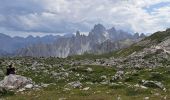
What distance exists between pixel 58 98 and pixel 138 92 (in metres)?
7.03

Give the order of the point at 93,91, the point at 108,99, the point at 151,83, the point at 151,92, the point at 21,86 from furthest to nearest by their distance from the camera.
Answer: the point at 21,86, the point at 151,83, the point at 93,91, the point at 151,92, the point at 108,99

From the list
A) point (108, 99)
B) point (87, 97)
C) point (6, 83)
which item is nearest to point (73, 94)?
point (87, 97)

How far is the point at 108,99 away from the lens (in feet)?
100

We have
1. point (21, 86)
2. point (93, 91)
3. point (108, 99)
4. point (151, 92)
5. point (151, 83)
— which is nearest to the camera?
point (108, 99)

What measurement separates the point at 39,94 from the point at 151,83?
11562 mm

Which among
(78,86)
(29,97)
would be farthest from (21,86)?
(29,97)

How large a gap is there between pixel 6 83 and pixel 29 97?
11.5 meters

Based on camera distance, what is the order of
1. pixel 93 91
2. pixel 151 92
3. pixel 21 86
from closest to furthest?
pixel 151 92 → pixel 93 91 → pixel 21 86

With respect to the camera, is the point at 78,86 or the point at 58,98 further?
the point at 78,86

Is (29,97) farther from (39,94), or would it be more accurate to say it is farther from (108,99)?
(108,99)

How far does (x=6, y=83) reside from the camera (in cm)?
4528

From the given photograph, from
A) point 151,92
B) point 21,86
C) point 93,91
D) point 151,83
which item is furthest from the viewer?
point 21,86

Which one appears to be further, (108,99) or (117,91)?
(117,91)

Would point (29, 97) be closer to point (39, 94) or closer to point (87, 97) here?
point (39, 94)
